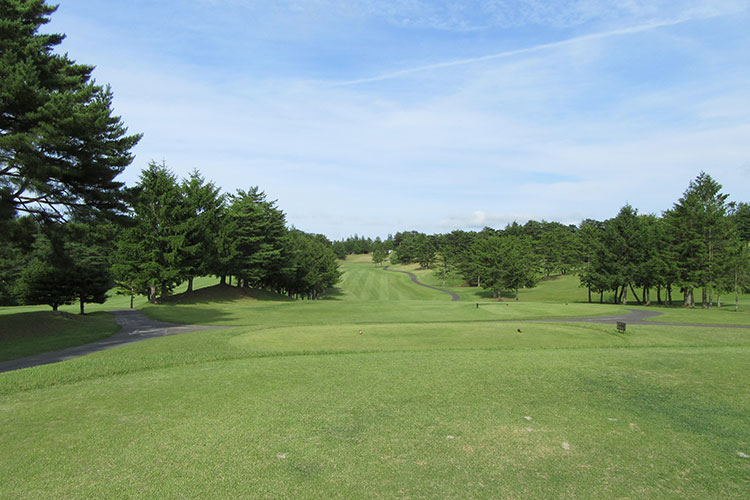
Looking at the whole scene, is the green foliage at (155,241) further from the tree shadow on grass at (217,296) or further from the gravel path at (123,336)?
the gravel path at (123,336)

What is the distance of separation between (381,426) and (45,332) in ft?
79.1

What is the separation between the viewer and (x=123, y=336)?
22219 millimetres

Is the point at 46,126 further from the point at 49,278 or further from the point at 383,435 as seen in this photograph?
the point at 383,435

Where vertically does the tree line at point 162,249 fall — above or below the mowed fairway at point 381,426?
above

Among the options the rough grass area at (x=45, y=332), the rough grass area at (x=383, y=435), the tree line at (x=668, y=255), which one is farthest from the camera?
the tree line at (x=668, y=255)

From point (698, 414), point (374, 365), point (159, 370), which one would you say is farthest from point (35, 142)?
point (698, 414)

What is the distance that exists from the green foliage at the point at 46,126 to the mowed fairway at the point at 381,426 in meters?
13.3

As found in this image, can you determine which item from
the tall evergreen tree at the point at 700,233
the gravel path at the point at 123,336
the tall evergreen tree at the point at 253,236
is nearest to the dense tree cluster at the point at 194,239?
the tall evergreen tree at the point at 253,236

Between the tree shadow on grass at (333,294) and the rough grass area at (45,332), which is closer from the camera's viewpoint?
the rough grass area at (45,332)

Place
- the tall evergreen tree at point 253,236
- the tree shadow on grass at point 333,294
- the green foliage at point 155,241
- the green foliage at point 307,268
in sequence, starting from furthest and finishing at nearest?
the tree shadow on grass at point 333,294 → the green foliage at point 307,268 → the tall evergreen tree at point 253,236 → the green foliage at point 155,241

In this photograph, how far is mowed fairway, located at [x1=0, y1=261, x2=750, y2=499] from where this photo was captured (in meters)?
4.98

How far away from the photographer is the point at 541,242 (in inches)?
4222

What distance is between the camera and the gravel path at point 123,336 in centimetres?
1482

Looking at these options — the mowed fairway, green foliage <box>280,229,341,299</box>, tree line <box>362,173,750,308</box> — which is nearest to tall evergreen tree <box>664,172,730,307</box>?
tree line <box>362,173,750,308</box>
